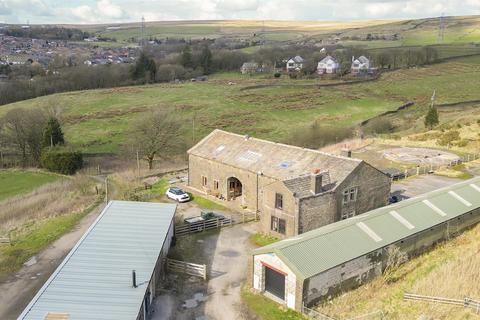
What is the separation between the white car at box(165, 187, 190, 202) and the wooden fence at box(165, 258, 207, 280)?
13.3 metres

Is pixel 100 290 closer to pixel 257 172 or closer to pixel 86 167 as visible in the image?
pixel 257 172

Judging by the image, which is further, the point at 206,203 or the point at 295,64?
the point at 295,64

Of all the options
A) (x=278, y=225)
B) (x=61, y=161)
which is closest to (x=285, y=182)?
(x=278, y=225)

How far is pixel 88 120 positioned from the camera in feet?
305

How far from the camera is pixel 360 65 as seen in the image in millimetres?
157625

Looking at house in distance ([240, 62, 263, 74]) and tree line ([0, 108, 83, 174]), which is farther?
house in distance ([240, 62, 263, 74])

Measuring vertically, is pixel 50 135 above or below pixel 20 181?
above

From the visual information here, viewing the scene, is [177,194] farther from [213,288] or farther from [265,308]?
[265,308]

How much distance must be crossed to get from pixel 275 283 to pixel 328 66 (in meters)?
139

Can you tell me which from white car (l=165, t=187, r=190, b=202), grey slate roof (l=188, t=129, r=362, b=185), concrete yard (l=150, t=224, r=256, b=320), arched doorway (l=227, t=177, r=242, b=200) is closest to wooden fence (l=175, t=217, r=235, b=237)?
concrete yard (l=150, t=224, r=256, b=320)

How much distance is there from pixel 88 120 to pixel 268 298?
7434 cm

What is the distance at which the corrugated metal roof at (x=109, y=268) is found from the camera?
22.3 metres

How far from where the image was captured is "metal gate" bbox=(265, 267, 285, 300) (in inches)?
1067

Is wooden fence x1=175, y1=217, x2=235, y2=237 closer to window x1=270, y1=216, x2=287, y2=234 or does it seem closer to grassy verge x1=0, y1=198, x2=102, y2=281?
window x1=270, y1=216, x2=287, y2=234
